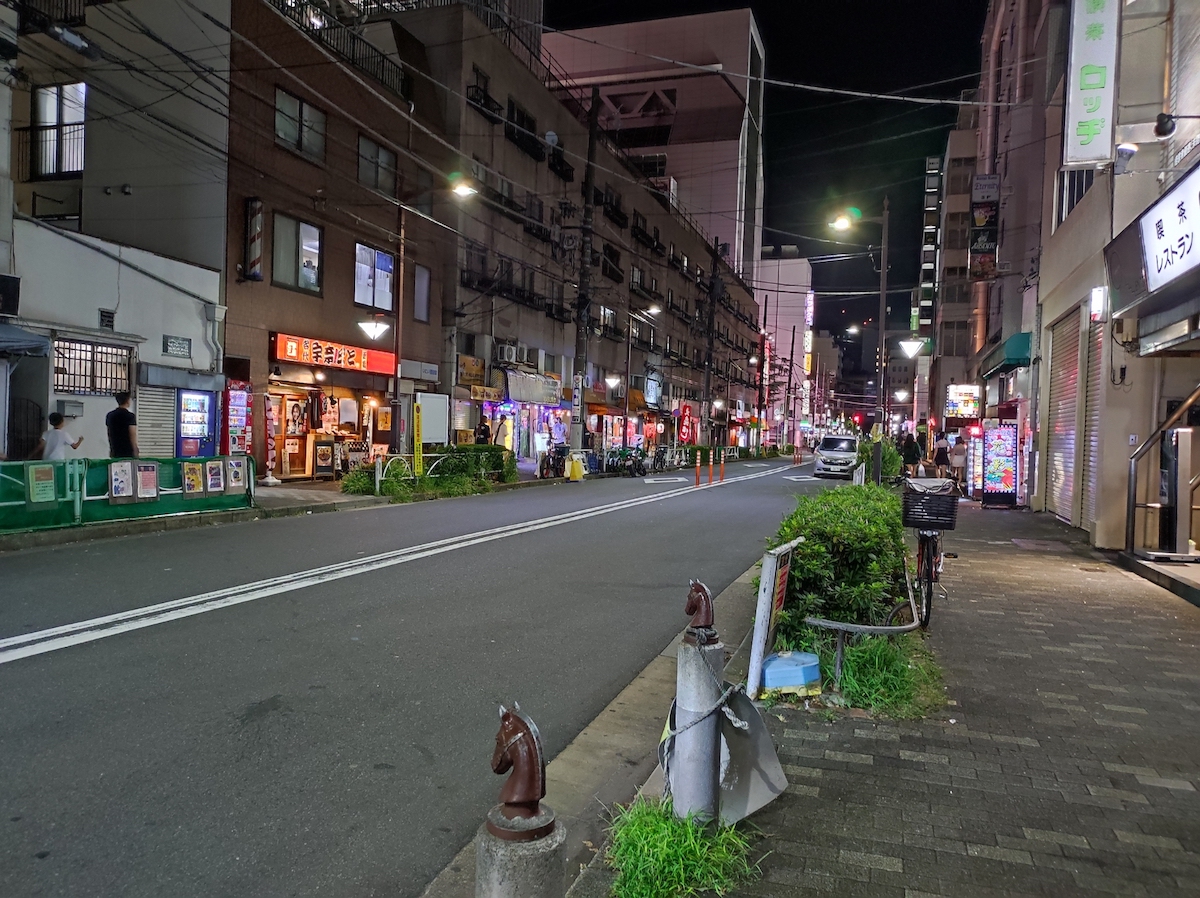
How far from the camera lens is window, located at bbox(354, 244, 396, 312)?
74.2 ft

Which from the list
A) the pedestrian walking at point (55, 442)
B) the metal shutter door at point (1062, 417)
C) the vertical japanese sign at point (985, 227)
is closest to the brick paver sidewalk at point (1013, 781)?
the metal shutter door at point (1062, 417)

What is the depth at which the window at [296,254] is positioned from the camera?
1970 centimetres

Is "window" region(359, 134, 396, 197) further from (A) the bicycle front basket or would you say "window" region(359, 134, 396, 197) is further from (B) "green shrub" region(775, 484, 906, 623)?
(B) "green shrub" region(775, 484, 906, 623)

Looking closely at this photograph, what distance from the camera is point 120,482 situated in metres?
11.5

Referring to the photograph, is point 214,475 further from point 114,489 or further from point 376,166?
point 376,166

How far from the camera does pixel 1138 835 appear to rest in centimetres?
319

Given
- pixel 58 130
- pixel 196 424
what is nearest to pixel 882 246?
pixel 196 424

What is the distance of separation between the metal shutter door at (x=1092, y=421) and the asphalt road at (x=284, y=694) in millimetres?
6620

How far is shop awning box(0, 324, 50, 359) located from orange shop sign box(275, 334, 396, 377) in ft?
20.3

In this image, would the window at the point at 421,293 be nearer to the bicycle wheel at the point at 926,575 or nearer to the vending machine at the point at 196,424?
the vending machine at the point at 196,424

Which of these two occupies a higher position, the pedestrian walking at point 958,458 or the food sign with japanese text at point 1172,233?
the food sign with japanese text at point 1172,233

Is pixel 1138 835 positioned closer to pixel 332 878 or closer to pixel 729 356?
pixel 332 878

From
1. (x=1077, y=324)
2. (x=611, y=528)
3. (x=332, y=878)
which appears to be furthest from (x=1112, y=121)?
(x=332, y=878)

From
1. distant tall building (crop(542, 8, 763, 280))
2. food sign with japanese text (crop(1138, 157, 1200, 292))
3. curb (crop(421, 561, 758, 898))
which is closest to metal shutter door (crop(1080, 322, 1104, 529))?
food sign with japanese text (crop(1138, 157, 1200, 292))
